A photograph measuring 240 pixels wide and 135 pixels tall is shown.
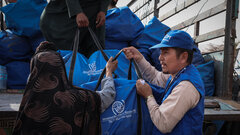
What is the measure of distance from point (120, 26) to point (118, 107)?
1.41 m

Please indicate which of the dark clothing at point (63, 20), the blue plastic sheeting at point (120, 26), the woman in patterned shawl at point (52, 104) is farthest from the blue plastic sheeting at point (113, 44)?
the woman in patterned shawl at point (52, 104)

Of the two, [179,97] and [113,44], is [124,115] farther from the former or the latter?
[113,44]

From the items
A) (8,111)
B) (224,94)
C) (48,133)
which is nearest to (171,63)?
(48,133)

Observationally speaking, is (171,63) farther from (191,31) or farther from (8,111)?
(191,31)

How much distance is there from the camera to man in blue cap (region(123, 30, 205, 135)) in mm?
990

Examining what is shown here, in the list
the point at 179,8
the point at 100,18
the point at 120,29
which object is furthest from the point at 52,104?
the point at 179,8

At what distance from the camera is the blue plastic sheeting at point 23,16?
219cm

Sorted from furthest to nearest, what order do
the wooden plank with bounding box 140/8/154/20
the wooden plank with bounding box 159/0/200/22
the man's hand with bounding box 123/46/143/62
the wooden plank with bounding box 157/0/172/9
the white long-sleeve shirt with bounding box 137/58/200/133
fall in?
1. the wooden plank with bounding box 140/8/154/20
2. the wooden plank with bounding box 157/0/172/9
3. the wooden plank with bounding box 159/0/200/22
4. the man's hand with bounding box 123/46/143/62
5. the white long-sleeve shirt with bounding box 137/58/200/133

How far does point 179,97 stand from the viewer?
992 mm

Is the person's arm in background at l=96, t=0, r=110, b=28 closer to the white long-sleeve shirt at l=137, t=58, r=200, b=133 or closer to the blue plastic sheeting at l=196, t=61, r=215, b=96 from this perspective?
the white long-sleeve shirt at l=137, t=58, r=200, b=133

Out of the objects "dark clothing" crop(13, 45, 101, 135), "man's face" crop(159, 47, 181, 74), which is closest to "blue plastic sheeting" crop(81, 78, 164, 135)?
"dark clothing" crop(13, 45, 101, 135)

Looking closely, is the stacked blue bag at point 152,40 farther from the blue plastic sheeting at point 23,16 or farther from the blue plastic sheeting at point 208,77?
the blue plastic sheeting at point 23,16

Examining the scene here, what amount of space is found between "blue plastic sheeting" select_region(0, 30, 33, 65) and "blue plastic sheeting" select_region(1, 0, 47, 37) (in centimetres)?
9

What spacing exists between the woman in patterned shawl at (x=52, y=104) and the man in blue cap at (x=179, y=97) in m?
0.33
